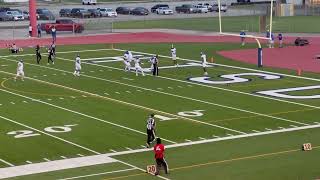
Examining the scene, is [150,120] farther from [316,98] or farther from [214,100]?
[316,98]

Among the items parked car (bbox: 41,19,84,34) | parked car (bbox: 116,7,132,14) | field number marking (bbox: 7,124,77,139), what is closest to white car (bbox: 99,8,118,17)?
parked car (bbox: 116,7,132,14)

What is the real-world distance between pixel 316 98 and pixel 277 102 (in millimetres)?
2158

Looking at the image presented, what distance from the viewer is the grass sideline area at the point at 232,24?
7356cm

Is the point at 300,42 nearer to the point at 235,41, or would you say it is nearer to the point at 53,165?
the point at 235,41

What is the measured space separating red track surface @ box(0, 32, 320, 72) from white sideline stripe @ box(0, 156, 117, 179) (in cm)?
2373

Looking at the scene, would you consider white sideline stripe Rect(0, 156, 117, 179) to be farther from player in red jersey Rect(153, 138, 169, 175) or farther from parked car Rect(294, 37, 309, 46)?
parked car Rect(294, 37, 309, 46)

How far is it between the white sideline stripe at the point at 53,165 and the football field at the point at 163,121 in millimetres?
30

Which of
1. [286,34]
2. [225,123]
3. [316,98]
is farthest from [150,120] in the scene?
[286,34]

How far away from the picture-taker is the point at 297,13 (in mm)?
92375

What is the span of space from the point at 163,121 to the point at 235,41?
3458cm

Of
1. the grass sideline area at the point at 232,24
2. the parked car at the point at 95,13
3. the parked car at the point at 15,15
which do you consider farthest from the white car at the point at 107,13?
the parked car at the point at 15,15

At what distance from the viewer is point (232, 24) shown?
78.8 metres

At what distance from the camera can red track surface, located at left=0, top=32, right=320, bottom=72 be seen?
49.6m

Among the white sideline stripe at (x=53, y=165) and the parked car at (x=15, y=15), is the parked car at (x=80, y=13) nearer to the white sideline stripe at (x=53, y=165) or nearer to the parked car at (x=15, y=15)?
the parked car at (x=15, y=15)
